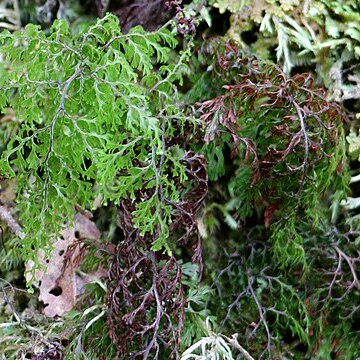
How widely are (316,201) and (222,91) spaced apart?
41 cm

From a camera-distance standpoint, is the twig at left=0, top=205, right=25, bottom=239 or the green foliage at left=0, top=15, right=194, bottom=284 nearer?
the green foliage at left=0, top=15, right=194, bottom=284

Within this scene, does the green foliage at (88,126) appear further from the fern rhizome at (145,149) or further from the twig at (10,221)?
the twig at (10,221)

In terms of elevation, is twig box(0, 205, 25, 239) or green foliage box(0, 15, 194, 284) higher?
green foliage box(0, 15, 194, 284)

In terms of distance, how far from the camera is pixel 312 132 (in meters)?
1.36

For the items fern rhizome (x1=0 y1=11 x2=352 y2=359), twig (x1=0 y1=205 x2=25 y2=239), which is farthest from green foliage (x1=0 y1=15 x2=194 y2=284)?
twig (x1=0 y1=205 x2=25 y2=239)

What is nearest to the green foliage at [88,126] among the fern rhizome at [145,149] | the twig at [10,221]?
the fern rhizome at [145,149]

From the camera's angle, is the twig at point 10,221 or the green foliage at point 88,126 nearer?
the green foliage at point 88,126

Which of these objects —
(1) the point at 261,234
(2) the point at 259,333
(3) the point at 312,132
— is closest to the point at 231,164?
(1) the point at 261,234

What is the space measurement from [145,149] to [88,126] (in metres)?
0.14

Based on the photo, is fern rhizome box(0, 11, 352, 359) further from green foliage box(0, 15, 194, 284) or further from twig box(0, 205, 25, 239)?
twig box(0, 205, 25, 239)

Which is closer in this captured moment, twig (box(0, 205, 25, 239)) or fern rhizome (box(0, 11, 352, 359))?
fern rhizome (box(0, 11, 352, 359))

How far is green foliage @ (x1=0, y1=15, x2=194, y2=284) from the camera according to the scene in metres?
1.16

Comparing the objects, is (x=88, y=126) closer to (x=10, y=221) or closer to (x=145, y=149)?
(x=145, y=149)

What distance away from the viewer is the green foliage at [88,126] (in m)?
1.16
